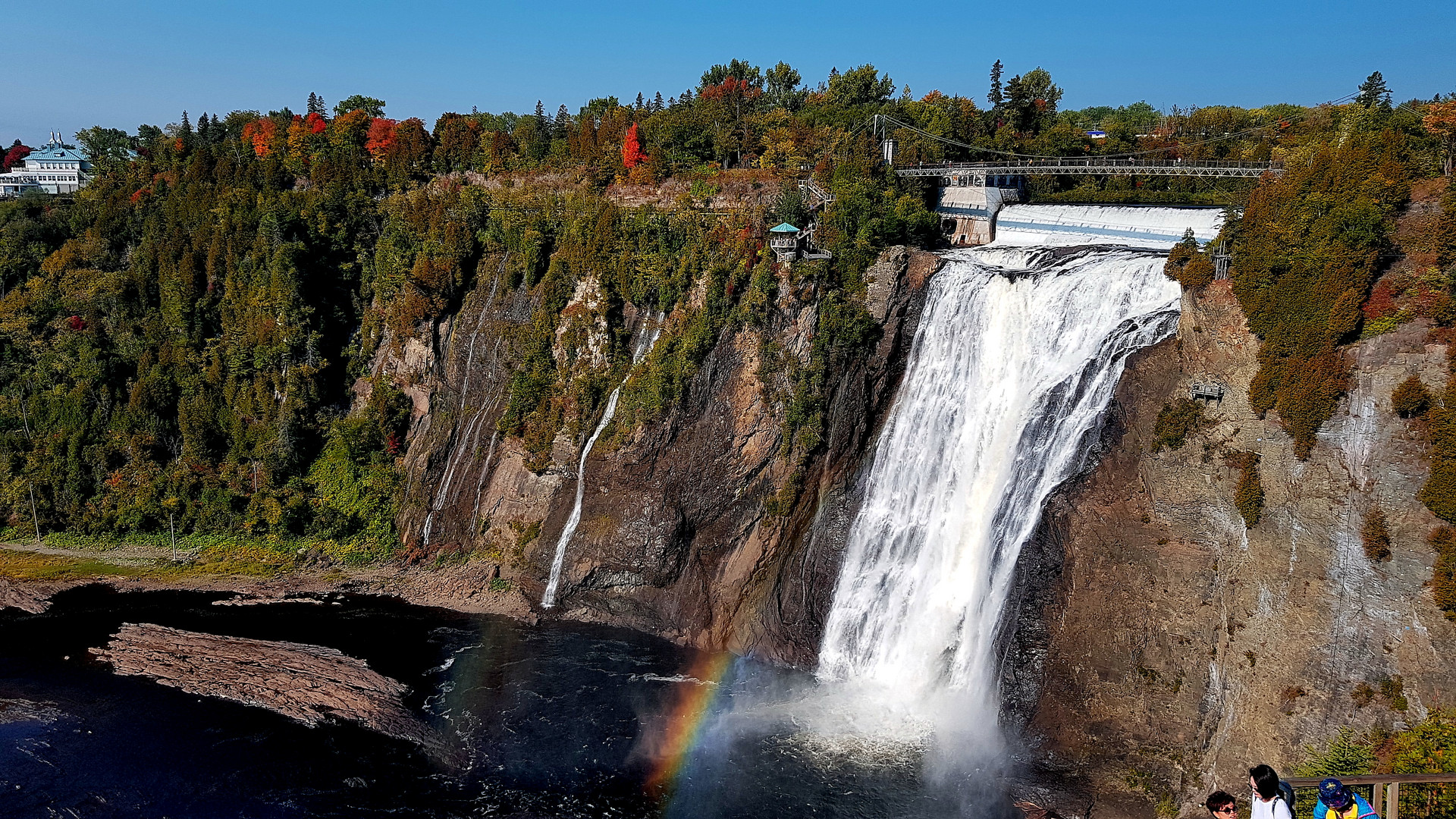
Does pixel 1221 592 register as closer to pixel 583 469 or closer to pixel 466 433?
pixel 583 469

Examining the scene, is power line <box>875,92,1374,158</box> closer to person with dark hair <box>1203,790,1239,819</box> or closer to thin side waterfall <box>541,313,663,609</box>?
thin side waterfall <box>541,313,663,609</box>

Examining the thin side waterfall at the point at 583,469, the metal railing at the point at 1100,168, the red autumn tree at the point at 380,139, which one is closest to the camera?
the metal railing at the point at 1100,168

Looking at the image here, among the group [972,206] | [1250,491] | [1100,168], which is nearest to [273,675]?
[1250,491]

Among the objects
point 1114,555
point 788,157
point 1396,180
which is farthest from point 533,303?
point 1396,180

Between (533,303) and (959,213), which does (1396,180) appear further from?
(533,303)

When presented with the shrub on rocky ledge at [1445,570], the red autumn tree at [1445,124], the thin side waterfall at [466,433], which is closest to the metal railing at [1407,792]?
the shrub on rocky ledge at [1445,570]

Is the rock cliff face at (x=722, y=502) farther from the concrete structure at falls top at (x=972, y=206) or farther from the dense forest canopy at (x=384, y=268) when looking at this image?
the concrete structure at falls top at (x=972, y=206)
